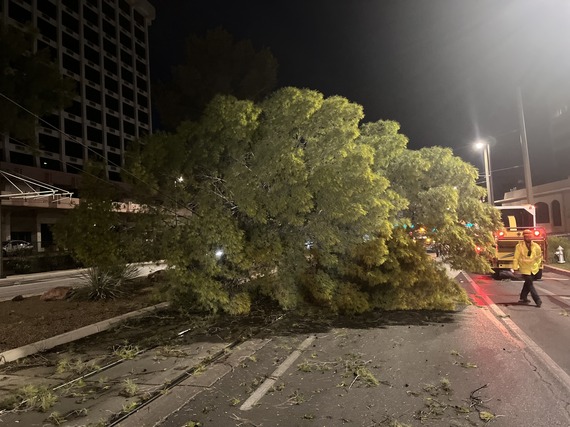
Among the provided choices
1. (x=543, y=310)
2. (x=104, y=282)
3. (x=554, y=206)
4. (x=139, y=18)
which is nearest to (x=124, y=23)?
(x=139, y=18)

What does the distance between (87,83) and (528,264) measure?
63734 mm

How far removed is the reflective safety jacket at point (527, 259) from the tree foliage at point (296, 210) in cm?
85

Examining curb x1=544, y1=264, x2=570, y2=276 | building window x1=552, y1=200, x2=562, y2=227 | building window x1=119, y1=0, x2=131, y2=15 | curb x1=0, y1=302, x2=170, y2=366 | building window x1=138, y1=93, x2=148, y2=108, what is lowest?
curb x1=544, y1=264, x2=570, y2=276

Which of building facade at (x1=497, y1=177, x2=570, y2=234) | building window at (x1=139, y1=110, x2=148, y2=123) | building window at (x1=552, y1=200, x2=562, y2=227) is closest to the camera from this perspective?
building facade at (x1=497, y1=177, x2=570, y2=234)

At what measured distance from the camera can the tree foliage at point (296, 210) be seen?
8.77 m

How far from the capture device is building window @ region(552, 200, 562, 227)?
3759cm

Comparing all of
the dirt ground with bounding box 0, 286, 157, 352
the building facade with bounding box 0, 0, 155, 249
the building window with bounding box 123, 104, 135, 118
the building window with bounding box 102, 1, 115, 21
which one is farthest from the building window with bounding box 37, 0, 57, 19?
the dirt ground with bounding box 0, 286, 157, 352

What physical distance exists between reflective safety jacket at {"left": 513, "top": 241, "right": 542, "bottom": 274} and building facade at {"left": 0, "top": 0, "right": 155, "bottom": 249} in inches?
1664

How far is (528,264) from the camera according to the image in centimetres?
995

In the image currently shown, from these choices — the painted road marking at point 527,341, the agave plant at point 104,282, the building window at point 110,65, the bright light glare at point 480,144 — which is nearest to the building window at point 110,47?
the building window at point 110,65

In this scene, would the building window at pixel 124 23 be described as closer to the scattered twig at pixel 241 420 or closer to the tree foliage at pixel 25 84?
the tree foliage at pixel 25 84

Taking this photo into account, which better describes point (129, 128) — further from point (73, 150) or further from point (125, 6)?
point (125, 6)

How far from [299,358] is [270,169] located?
367 centimetres

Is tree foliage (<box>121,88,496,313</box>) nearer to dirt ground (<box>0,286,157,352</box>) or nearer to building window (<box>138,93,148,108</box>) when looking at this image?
dirt ground (<box>0,286,157,352</box>)
